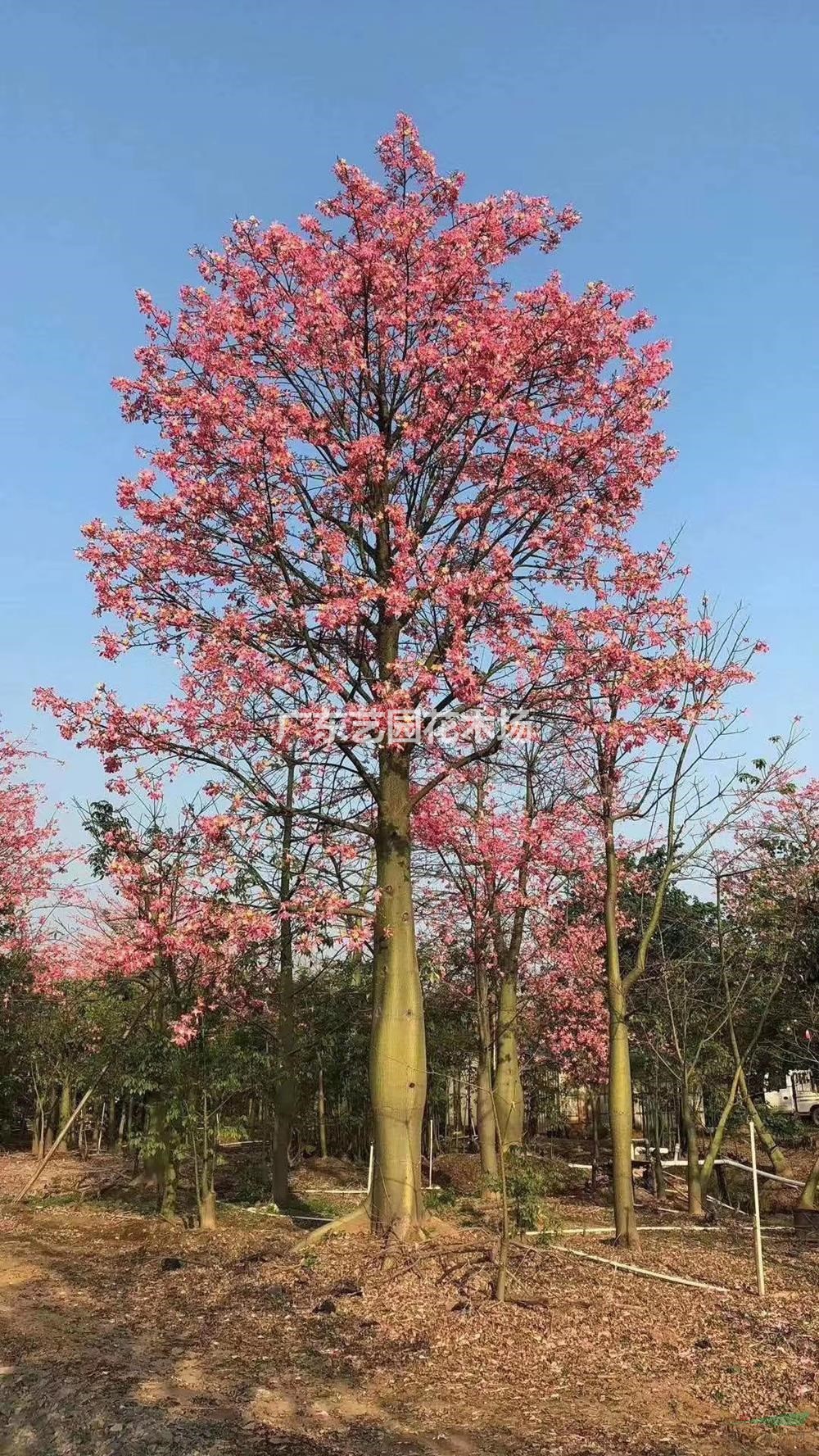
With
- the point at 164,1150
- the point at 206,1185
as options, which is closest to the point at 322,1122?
the point at 164,1150

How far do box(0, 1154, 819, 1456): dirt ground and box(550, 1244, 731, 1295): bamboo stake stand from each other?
60mm

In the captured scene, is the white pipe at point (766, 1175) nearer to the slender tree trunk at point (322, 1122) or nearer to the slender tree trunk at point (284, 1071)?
the slender tree trunk at point (284, 1071)

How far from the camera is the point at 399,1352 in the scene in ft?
19.2

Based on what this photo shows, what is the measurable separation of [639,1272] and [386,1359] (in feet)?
9.08

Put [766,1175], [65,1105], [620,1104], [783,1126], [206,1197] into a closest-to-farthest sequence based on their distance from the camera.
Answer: [766,1175], [620,1104], [206,1197], [65,1105], [783,1126]

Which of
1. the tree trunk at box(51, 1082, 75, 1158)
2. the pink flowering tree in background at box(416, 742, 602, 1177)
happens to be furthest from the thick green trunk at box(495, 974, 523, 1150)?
the tree trunk at box(51, 1082, 75, 1158)

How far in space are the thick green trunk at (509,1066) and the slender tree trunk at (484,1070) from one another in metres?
0.18

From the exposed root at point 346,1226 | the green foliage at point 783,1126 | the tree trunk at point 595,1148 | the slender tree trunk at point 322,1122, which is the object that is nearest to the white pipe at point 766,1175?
the tree trunk at point 595,1148

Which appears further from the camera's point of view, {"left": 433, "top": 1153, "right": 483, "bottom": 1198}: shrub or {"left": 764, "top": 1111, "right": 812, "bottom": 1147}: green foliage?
{"left": 764, "top": 1111, "right": 812, "bottom": 1147}: green foliage

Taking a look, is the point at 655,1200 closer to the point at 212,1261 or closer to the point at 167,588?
the point at 212,1261

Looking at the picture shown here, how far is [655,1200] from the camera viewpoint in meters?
13.9

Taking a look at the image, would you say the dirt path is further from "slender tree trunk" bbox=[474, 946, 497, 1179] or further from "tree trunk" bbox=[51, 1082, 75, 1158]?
"tree trunk" bbox=[51, 1082, 75, 1158]

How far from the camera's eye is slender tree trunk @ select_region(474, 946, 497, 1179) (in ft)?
48.1

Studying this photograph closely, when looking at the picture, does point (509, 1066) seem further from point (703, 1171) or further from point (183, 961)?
point (183, 961)
